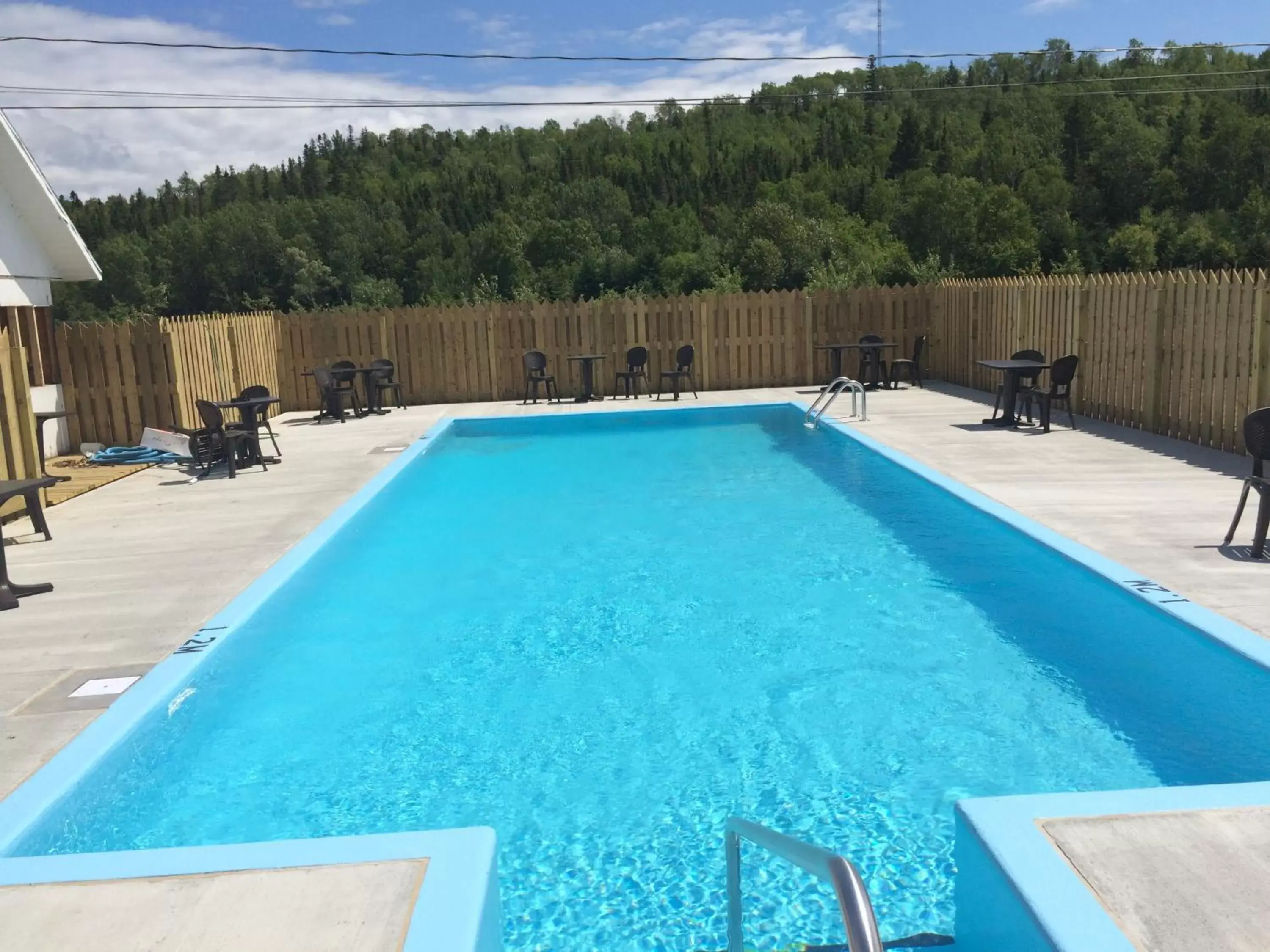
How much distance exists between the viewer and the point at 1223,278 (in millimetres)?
9508

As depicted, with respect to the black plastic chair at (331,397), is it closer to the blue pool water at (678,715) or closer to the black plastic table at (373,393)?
the black plastic table at (373,393)

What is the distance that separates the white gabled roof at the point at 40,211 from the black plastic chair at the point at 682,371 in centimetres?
843

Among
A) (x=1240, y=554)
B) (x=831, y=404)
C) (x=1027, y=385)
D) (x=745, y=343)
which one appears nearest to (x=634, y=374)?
(x=745, y=343)

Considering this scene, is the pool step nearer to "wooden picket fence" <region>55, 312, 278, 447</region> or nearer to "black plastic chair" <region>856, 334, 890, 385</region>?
"wooden picket fence" <region>55, 312, 278, 447</region>

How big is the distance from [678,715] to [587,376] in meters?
12.1

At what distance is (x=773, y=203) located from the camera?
51.1m

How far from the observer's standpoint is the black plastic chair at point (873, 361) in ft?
54.3

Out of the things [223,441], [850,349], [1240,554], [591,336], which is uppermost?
[591,336]

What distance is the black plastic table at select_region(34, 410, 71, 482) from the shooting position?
920 centimetres

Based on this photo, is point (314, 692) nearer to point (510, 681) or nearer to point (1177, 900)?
point (510, 681)

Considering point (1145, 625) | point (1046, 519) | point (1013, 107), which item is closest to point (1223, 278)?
point (1046, 519)

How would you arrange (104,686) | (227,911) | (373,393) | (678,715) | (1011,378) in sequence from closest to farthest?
(227,911) < (104,686) < (678,715) < (1011,378) < (373,393)

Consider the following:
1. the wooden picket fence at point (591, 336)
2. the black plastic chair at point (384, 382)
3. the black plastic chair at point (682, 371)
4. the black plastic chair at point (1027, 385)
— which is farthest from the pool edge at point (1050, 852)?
the wooden picket fence at point (591, 336)

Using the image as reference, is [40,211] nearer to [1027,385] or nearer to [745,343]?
[745,343]
